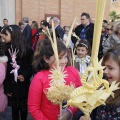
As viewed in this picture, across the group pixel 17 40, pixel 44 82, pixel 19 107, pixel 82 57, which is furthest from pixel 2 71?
pixel 82 57

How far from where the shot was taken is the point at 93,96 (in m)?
1.35

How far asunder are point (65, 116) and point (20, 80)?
4.13 feet

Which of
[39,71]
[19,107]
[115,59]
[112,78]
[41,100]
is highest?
[115,59]

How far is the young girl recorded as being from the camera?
305 centimetres

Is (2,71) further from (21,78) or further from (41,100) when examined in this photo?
(41,100)

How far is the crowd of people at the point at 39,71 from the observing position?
5.40 feet

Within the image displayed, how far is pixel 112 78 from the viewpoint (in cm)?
157

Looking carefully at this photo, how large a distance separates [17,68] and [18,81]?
173 millimetres

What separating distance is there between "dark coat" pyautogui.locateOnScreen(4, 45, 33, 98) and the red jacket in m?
1.02

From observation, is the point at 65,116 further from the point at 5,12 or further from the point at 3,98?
the point at 5,12

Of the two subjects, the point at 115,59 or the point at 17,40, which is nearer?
the point at 115,59

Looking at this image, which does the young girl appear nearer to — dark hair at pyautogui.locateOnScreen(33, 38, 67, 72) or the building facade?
dark hair at pyautogui.locateOnScreen(33, 38, 67, 72)

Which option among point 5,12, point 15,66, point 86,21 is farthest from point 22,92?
point 5,12

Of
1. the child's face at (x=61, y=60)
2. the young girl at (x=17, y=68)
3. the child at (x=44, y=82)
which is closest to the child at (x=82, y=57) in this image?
the young girl at (x=17, y=68)
